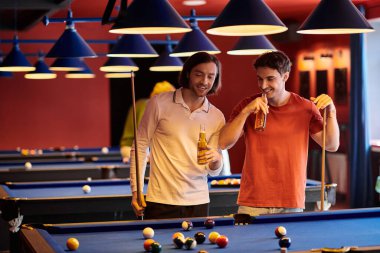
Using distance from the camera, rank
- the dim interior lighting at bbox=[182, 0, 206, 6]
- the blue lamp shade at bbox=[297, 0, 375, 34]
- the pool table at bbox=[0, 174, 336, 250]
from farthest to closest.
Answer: the dim interior lighting at bbox=[182, 0, 206, 6] < the pool table at bbox=[0, 174, 336, 250] < the blue lamp shade at bbox=[297, 0, 375, 34]

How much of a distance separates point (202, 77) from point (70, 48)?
2132 millimetres

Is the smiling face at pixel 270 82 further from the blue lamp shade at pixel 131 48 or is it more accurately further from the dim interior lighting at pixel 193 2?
the dim interior lighting at pixel 193 2

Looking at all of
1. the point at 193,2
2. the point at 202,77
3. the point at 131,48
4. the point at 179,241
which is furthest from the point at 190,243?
the point at 193,2

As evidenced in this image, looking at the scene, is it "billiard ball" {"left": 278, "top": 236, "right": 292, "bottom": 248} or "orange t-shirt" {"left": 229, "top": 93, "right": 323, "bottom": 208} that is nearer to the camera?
"billiard ball" {"left": 278, "top": 236, "right": 292, "bottom": 248}

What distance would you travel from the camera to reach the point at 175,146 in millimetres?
4387

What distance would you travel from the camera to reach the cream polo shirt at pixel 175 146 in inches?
172

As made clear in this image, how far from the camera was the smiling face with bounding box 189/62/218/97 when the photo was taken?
4.37m

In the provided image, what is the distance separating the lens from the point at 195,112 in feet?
14.6

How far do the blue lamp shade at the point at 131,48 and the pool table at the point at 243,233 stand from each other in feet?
8.76

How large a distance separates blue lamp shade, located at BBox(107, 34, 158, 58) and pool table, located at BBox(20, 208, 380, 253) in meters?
2.67

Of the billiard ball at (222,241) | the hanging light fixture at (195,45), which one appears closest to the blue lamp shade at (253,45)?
the hanging light fixture at (195,45)

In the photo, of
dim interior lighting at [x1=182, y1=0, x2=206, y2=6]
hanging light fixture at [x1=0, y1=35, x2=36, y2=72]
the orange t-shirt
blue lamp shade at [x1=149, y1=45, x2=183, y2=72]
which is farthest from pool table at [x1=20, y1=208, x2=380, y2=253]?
dim interior lighting at [x1=182, y1=0, x2=206, y2=6]

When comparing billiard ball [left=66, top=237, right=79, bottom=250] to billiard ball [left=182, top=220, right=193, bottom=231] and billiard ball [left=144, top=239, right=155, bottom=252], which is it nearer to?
billiard ball [left=144, top=239, right=155, bottom=252]

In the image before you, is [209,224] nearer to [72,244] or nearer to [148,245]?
[148,245]
